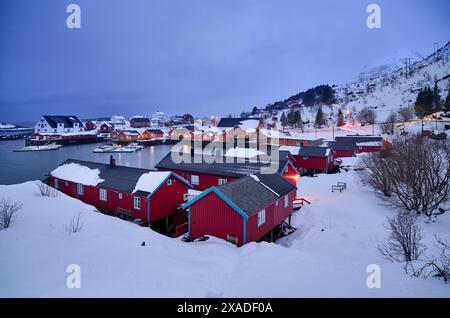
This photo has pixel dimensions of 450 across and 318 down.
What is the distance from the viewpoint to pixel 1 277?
8.95 meters

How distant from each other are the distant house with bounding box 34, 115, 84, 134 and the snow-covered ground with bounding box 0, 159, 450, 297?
108 meters

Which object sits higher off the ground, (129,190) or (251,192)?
(251,192)

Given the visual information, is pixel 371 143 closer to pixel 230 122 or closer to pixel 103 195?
pixel 230 122

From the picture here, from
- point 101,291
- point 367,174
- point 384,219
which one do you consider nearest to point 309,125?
point 367,174

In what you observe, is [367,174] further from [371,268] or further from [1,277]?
[1,277]

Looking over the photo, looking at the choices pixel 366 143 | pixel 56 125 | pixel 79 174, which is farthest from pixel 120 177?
pixel 56 125

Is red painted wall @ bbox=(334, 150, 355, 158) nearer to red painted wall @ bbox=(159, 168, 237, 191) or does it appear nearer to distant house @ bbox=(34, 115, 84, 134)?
red painted wall @ bbox=(159, 168, 237, 191)

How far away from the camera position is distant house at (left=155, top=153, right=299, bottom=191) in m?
28.5

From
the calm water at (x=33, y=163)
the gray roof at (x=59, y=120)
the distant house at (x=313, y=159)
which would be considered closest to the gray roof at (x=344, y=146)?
the distant house at (x=313, y=159)

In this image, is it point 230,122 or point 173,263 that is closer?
point 173,263

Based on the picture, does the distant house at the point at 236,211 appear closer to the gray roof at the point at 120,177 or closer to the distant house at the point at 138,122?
the gray roof at the point at 120,177

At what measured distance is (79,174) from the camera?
26.4m

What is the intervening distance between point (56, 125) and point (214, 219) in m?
119
